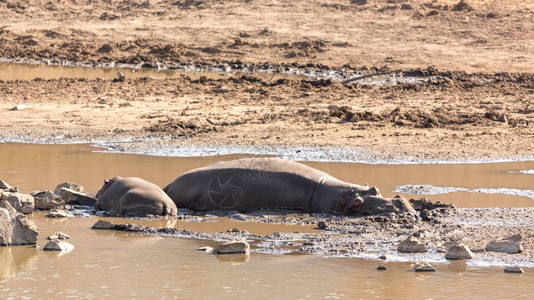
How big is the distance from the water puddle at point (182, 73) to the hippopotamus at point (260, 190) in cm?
1034

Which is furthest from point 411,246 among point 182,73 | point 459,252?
point 182,73

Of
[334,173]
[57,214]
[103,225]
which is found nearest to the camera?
[103,225]

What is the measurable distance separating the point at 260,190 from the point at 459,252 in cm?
268

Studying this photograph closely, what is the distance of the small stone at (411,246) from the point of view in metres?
7.95

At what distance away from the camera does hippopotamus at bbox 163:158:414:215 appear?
974 cm

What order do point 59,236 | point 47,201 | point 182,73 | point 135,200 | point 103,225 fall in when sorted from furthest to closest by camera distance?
point 182,73, point 47,201, point 135,200, point 103,225, point 59,236

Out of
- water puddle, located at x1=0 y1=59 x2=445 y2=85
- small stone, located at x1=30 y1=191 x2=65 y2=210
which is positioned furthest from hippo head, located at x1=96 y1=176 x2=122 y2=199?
water puddle, located at x1=0 y1=59 x2=445 y2=85

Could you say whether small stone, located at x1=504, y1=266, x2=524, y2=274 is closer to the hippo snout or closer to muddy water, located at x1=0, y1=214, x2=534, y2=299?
muddy water, located at x1=0, y1=214, x2=534, y2=299

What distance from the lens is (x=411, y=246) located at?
26.1ft

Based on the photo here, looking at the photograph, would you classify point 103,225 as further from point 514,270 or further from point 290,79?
point 290,79

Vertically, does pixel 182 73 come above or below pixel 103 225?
above

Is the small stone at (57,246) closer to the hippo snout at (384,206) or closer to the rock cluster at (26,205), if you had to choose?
the rock cluster at (26,205)

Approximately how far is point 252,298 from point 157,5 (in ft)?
75.0

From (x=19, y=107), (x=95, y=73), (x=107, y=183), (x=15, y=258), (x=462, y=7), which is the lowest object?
(x=15, y=258)
